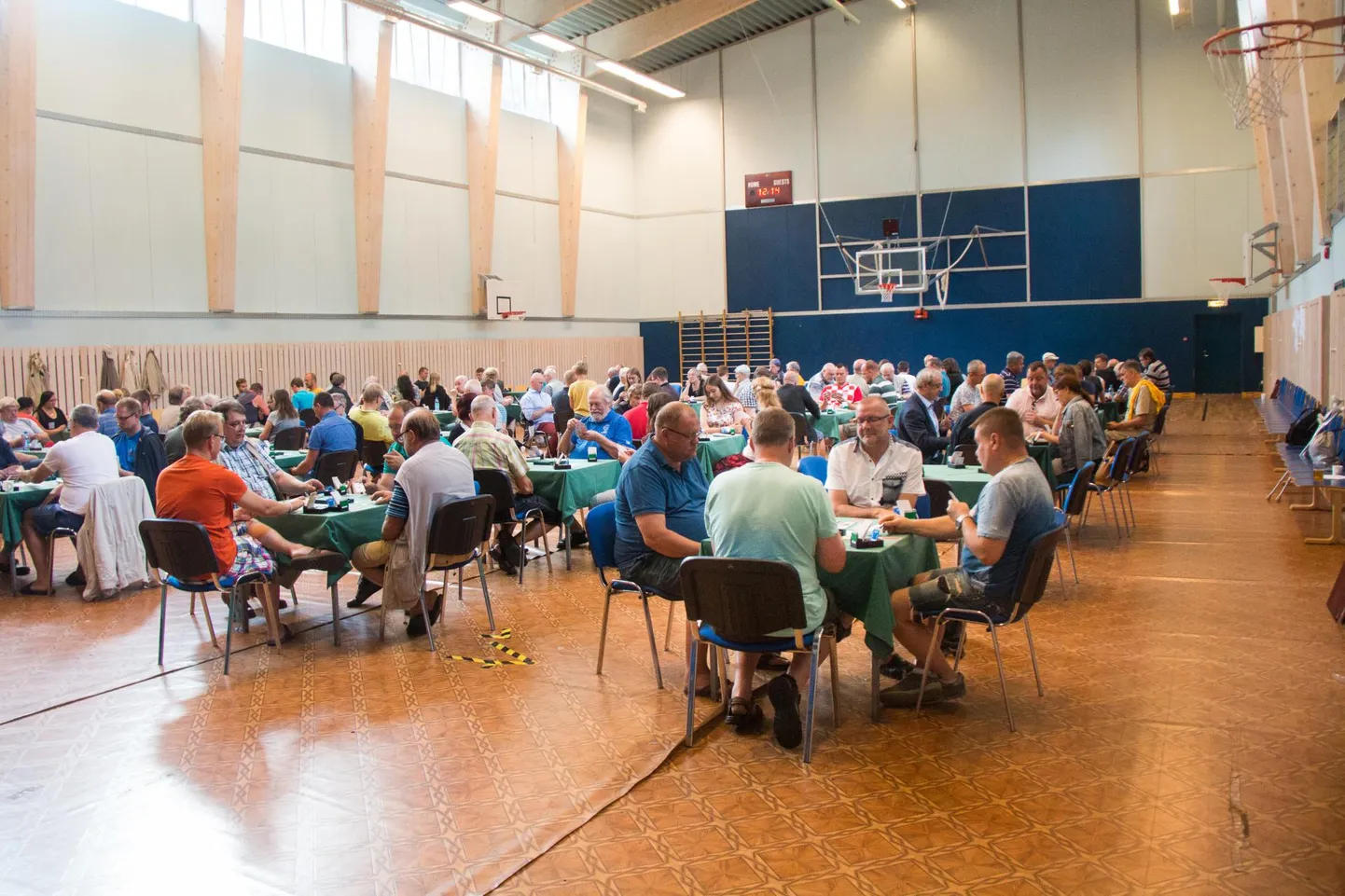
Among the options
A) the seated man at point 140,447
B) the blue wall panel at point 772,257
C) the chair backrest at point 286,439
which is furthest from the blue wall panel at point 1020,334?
the seated man at point 140,447

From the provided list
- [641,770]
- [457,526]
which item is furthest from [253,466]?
[641,770]

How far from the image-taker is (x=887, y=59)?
21.1 m

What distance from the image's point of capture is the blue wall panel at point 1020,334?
19.6 meters

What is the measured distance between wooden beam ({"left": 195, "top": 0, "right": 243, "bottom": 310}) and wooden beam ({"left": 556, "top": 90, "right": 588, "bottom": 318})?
8.02m

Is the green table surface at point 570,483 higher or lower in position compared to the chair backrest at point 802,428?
lower

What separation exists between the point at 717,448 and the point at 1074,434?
120 inches

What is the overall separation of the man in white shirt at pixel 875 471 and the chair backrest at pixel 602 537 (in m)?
1.13

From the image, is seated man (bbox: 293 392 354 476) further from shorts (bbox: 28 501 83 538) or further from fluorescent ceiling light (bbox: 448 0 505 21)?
fluorescent ceiling light (bbox: 448 0 505 21)

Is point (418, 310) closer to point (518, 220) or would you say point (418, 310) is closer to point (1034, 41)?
point (518, 220)

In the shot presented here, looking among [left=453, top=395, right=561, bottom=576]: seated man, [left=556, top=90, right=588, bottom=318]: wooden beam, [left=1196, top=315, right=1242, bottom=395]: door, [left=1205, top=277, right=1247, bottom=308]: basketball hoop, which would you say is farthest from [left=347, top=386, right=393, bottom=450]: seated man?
[left=1196, top=315, right=1242, bottom=395]: door

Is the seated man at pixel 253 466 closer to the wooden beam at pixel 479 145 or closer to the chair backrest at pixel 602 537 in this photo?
the chair backrest at pixel 602 537

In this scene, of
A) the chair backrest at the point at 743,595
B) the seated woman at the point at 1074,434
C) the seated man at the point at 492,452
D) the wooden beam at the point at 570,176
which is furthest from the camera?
the wooden beam at the point at 570,176

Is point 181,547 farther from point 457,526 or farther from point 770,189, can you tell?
point 770,189

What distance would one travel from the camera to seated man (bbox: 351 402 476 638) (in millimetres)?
5566
